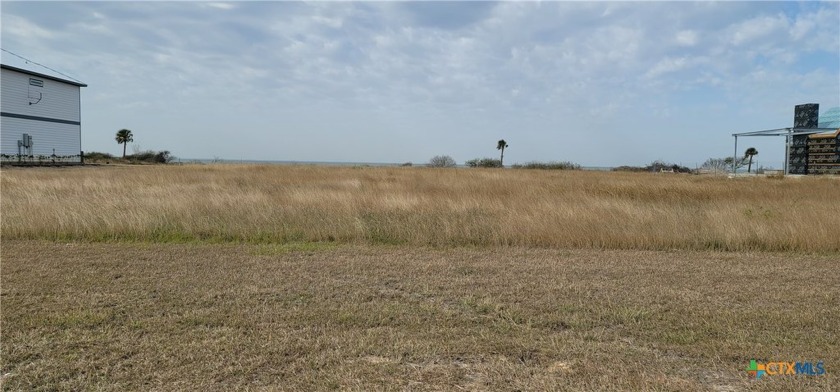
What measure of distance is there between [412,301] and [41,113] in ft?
186

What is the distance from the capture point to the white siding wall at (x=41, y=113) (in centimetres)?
4334

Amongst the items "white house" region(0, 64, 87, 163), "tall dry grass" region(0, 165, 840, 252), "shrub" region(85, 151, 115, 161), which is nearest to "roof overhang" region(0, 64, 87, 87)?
"white house" region(0, 64, 87, 163)

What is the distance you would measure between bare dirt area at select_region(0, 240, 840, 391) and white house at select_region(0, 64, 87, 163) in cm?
4778

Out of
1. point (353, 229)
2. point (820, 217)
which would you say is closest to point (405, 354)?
point (353, 229)

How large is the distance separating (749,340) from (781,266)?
3901 mm

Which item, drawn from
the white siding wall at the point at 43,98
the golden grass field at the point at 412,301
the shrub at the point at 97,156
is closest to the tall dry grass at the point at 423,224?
the golden grass field at the point at 412,301

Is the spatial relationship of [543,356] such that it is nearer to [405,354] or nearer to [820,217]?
[405,354]

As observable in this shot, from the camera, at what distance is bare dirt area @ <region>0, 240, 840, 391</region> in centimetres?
310

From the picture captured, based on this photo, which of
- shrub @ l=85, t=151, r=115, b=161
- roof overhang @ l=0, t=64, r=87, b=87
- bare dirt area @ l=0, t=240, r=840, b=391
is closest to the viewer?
bare dirt area @ l=0, t=240, r=840, b=391

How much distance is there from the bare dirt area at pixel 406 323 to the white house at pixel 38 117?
4778 cm

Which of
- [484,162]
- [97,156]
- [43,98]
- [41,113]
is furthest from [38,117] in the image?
[484,162]

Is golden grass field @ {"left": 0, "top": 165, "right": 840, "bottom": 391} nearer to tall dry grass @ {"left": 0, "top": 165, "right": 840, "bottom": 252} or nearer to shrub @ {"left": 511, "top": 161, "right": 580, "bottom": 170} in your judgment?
tall dry grass @ {"left": 0, "top": 165, "right": 840, "bottom": 252}

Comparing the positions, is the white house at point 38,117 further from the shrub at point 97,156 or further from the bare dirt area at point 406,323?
the bare dirt area at point 406,323

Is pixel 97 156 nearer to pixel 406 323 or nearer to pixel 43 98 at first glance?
pixel 43 98
